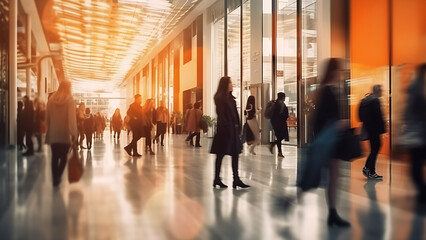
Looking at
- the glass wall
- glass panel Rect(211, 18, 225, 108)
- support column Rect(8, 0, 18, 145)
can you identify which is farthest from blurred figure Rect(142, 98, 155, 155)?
glass panel Rect(211, 18, 225, 108)

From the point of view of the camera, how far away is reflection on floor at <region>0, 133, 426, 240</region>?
3.77 m

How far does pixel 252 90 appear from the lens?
18156mm

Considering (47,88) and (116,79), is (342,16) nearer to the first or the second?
(116,79)

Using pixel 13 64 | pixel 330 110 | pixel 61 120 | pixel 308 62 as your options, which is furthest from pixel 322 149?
pixel 308 62

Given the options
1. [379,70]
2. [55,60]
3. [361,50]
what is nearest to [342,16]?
[361,50]

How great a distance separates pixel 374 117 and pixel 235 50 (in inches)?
545

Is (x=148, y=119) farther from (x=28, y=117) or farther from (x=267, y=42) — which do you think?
(x=267, y=42)

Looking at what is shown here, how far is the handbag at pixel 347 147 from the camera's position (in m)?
4.21

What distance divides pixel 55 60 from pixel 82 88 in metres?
1.56

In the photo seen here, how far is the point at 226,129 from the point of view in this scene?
6.20m

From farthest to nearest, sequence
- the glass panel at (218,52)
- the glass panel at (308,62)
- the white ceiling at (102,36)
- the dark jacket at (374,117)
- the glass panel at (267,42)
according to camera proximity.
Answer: the glass panel at (218,52) < the glass panel at (267,42) < the glass panel at (308,62) < the white ceiling at (102,36) < the dark jacket at (374,117)

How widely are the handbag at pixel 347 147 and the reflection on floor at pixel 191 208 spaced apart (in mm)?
637

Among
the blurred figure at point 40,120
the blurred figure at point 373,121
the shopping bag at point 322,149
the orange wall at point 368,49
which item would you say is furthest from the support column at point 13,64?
the orange wall at point 368,49

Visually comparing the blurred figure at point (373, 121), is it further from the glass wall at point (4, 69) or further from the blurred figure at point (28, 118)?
the glass wall at point (4, 69)
